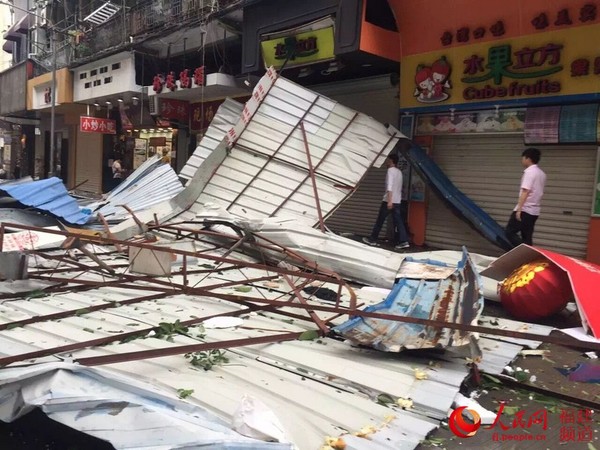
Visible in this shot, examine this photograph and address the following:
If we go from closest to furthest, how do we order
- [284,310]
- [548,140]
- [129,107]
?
1. [284,310]
2. [548,140]
3. [129,107]

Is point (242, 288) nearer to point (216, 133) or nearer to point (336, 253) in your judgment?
point (336, 253)

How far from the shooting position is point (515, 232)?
6926 mm

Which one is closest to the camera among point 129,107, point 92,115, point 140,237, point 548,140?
point 140,237

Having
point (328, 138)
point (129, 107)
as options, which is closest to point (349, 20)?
point (328, 138)

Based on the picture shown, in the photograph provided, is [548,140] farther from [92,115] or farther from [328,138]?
[92,115]

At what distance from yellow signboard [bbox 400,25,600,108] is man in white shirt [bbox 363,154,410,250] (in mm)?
1370

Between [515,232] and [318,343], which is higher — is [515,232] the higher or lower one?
the higher one

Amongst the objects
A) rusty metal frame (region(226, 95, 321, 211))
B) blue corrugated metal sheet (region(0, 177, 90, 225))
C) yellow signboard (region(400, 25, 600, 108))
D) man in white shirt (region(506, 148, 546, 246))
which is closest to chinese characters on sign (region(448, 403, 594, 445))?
man in white shirt (region(506, 148, 546, 246))

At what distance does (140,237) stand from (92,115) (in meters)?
15.3

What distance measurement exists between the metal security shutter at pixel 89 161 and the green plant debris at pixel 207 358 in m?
19.0

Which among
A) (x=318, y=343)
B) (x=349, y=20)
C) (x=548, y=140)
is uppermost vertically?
(x=349, y=20)

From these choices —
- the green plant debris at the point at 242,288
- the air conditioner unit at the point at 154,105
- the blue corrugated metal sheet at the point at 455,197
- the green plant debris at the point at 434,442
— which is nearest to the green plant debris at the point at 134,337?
the green plant debris at the point at 242,288

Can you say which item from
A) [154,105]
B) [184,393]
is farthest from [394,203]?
[154,105]

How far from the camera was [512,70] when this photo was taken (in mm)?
7688
